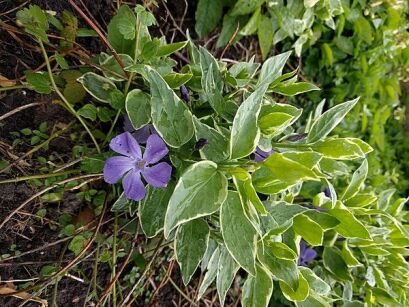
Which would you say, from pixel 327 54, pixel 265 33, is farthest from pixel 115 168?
pixel 327 54

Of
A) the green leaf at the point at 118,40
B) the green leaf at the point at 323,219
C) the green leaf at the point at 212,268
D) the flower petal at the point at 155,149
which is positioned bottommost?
the green leaf at the point at 212,268

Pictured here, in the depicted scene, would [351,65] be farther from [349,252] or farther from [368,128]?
[349,252]

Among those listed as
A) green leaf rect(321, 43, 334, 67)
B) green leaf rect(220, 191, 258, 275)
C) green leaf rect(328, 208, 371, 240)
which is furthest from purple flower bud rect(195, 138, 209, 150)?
green leaf rect(321, 43, 334, 67)

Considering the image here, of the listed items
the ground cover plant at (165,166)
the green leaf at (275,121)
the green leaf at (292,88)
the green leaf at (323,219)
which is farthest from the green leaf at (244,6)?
the green leaf at (323,219)

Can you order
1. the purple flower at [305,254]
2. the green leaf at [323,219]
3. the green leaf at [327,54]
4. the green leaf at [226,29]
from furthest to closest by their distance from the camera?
1. the green leaf at [327,54]
2. the green leaf at [226,29]
3. the purple flower at [305,254]
4. the green leaf at [323,219]

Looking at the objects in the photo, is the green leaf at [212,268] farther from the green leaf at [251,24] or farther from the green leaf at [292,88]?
the green leaf at [251,24]

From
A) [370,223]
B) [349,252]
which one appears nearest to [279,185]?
[349,252]

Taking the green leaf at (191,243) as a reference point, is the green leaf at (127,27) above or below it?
above
